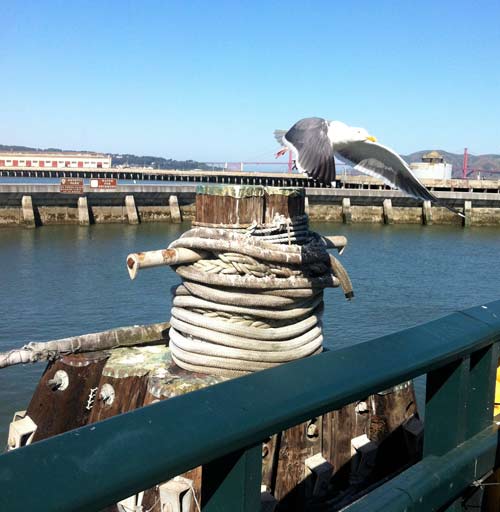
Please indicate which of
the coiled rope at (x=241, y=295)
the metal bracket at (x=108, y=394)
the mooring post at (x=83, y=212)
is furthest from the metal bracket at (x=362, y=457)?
the mooring post at (x=83, y=212)

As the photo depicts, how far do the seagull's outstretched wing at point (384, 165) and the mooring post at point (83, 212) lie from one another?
28.3m

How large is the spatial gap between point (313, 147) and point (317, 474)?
195cm

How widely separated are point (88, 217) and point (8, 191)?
3.98 m

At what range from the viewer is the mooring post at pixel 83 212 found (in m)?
31.6

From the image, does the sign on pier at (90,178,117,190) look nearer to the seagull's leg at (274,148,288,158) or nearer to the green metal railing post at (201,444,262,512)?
the seagull's leg at (274,148,288,158)

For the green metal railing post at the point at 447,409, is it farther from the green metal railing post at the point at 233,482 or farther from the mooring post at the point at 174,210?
the mooring post at the point at 174,210

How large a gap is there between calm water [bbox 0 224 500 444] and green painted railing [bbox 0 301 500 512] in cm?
715

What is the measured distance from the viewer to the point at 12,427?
12.5 feet

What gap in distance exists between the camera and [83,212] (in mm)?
31734

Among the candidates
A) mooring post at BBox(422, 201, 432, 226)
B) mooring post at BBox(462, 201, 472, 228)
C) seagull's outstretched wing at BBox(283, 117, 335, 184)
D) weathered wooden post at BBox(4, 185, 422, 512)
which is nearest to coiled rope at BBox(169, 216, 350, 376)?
weathered wooden post at BBox(4, 185, 422, 512)

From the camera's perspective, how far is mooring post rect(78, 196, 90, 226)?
31630 mm

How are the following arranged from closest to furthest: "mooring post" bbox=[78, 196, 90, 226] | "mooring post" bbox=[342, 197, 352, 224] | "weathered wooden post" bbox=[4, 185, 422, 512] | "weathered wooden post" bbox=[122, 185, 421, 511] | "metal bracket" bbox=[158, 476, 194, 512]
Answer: "metal bracket" bbox=[158, 476, 194, 512], "weathered wooden post" bbox=[122, 185, 421, 511], "weathered wooden post" bbox=[4, 185, 422, 512], "mooring post" bbox=[78, 196, 90, 226], "mooring post" bbox=[342, 197, 352, 224]

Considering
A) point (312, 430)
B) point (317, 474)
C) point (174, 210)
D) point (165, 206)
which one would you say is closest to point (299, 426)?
point (312, 430)

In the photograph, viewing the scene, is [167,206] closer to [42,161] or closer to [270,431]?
[270,431]
